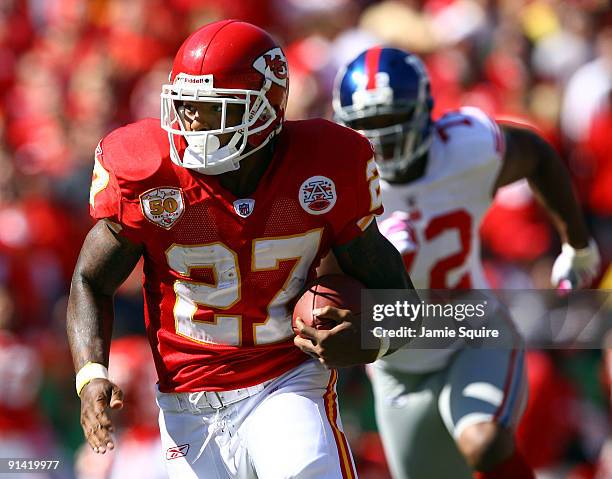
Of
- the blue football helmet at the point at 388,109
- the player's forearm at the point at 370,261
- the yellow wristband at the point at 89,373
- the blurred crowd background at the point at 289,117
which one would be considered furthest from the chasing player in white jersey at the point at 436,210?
the blurred crowd background at the point at 289,117

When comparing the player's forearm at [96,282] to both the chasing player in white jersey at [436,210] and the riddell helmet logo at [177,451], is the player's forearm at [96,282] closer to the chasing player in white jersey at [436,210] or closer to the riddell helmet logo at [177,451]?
the riddell helmet logo at [177,451]

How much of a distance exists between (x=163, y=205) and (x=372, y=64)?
1.61 metres

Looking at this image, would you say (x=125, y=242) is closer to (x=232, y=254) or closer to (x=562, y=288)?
(x=232, y=254)

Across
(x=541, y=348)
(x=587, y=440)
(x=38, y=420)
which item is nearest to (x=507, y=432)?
(x=541, y=348)

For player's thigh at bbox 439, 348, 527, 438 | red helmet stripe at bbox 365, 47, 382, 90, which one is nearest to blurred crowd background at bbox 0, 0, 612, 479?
player's thigh at bbox 439, 348, 527, 438

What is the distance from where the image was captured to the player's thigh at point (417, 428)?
4.88m

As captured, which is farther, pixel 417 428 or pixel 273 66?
pixel 417 428

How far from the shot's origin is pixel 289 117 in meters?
7.75

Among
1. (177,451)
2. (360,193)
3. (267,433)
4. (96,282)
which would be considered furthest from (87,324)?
(360,193)

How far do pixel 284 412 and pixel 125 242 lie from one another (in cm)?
66

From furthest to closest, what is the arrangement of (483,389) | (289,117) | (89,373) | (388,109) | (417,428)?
(289,117), (417,428), (388,109), (483,389), (89,373)

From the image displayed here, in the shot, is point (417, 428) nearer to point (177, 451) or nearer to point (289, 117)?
point (177, 451)

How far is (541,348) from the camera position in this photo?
646cm

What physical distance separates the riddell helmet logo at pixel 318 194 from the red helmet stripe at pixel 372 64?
1306 millimetres
